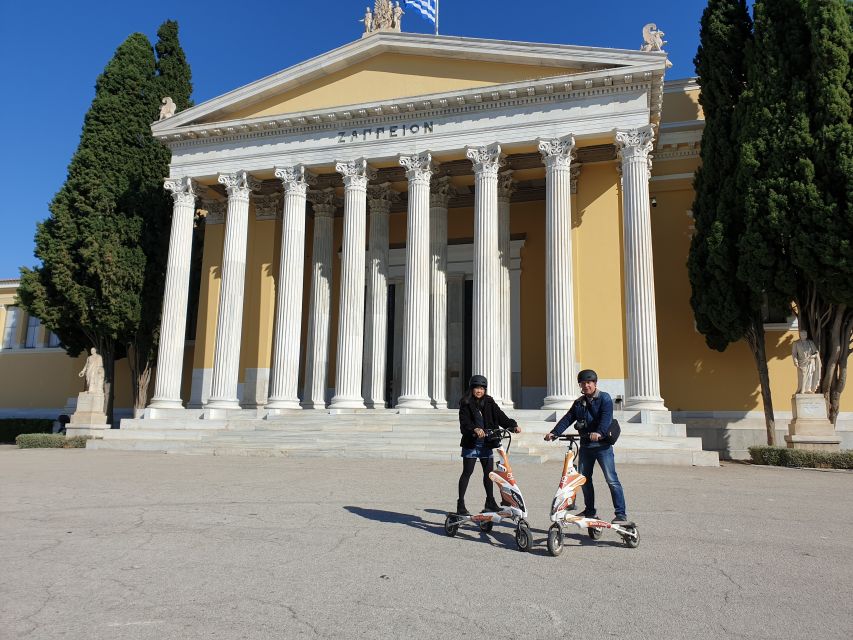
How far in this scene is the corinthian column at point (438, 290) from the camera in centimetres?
1886

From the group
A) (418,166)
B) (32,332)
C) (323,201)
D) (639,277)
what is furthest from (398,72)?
(32,332)

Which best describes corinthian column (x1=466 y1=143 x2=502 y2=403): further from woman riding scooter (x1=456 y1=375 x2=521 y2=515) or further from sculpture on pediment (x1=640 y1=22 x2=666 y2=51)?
woman riding scooter (x1=456 y1=375 x2=521 y2=515)

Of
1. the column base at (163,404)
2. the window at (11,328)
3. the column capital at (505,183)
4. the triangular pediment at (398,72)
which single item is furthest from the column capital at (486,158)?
the window at (11,328)

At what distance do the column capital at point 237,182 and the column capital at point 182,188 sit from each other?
1.24 m

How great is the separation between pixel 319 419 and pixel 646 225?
10.2 metres

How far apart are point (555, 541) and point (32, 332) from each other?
3260 centimetres

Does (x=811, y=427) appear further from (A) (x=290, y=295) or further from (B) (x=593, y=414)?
(A) (x=290, y=295)

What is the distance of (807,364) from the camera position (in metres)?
14.7

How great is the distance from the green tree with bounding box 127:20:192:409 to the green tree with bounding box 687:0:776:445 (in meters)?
19.0

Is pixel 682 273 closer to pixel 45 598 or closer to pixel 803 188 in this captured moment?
pixel 803 188

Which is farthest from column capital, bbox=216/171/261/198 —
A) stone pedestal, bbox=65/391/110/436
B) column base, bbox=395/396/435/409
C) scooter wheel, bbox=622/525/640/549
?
scooter wheel, bbox=622/525/640/549

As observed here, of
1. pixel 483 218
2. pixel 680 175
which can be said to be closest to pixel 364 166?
pixel 483 218

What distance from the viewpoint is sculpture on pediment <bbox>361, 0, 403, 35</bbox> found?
2033 centimetres

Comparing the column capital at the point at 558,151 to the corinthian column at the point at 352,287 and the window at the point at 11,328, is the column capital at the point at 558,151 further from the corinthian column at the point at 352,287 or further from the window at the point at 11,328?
the window at the point at 11,328
